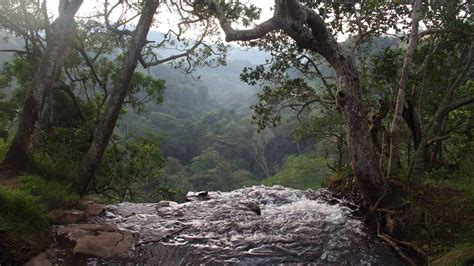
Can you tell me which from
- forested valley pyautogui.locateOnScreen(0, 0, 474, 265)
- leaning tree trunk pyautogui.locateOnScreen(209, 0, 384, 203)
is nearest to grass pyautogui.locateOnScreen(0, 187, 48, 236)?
forested valley pyautogui.locateOnScreen(0, 0, 474, 265)

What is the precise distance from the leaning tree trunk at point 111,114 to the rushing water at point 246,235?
1.03 meters

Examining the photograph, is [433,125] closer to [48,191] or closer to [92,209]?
[92,209]

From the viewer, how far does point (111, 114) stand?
31.0 feet

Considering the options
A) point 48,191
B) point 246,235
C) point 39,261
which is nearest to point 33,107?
point 48,191

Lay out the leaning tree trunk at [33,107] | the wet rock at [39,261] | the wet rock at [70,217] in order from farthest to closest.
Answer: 1. the leaning tree trunk at [33,107]
2. the wet rock at [70,217]
3. the wet rock at [39,261]

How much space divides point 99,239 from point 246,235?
2858 millimetres

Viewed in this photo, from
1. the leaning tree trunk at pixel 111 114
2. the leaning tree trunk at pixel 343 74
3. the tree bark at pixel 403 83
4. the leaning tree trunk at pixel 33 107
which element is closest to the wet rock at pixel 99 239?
the leaning tree trunk at pixel 111 114

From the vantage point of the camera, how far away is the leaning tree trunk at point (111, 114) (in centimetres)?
910

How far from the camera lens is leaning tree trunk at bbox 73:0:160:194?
29.9 ft

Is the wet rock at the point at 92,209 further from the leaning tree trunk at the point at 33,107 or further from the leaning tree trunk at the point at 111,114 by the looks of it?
the leaning tree trunk at the point at 33,107

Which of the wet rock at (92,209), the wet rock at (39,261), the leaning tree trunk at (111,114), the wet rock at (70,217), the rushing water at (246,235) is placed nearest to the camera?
the wet rock at (39,261)

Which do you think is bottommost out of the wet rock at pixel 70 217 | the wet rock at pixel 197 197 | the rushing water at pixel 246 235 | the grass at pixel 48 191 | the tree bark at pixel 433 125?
the wet rock at pixel 197 197

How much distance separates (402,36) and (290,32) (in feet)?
12.6

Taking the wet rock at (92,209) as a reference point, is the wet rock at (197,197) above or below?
below
